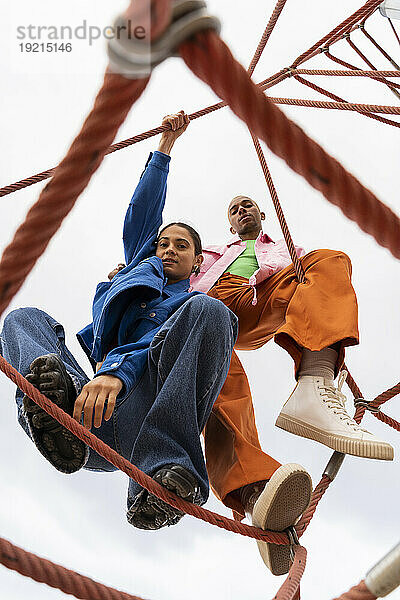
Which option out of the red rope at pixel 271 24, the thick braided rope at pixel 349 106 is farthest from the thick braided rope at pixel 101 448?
the red rope at pixel 271 24

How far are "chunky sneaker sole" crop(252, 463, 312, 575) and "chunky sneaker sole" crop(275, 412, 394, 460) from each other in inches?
5.5

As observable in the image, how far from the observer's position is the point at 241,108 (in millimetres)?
586

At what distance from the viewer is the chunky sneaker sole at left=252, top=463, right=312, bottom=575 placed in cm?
127

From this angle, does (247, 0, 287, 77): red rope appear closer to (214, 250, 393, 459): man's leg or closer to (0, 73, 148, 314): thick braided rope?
(214, 250, 393, 459): man's leg

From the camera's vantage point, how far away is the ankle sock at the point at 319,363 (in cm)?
157

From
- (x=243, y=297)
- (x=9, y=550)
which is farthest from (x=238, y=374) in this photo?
(x=9, y=550)

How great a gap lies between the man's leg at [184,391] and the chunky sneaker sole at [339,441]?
11.0 inches

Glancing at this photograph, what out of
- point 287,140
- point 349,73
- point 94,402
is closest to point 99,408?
point 94,402

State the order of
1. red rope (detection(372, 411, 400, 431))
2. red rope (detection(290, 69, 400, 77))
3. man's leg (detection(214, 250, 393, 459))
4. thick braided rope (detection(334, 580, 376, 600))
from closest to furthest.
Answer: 1. thick braided rope (detection(334, 580, 376, 600))
2. man's leg (detection(214, 250, 393, 459))
3. red rope (detection(372, 411, 400, 431))
4. red rope (detection(290, 69, 400, 77))

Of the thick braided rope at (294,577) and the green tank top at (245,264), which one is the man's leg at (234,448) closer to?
the thick braided rope at (294,577)

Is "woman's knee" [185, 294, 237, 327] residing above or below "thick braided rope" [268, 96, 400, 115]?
below

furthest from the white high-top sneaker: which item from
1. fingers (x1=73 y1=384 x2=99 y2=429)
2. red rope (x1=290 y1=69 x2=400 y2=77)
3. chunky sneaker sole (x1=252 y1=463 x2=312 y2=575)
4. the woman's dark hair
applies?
red rope (x1=290 y1=69 x2=400 y2=77)

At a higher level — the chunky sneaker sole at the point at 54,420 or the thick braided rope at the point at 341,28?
the thick braided rope at the point at 341,28

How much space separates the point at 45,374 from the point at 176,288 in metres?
0.46
